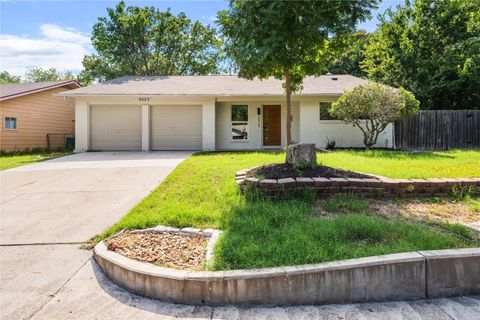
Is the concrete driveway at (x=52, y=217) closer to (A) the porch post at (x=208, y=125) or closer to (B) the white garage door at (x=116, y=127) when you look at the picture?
(A) the porch post at (x=208, y=125)

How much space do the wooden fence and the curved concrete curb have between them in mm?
11866

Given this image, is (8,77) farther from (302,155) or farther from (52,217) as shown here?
(302,155)

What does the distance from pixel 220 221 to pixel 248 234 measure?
599 mm

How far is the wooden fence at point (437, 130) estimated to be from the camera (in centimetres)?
1320

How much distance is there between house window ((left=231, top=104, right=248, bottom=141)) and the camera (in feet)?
47.5

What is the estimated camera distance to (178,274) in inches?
99.7

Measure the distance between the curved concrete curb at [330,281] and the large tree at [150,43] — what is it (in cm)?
2542

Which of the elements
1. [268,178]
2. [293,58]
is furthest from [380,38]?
[268,178]

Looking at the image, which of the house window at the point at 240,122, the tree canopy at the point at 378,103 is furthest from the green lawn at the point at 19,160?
the tree canopy at the point at 378,103

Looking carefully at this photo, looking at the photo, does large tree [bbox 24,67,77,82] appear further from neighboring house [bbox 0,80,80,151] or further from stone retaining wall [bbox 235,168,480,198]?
stone retaining wall [bbox 235,168,480,198]

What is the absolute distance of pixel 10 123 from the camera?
50.0 ft

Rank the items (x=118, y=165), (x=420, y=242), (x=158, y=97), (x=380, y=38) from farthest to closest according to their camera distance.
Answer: (x=380, y=38) < (x=158, y=97) < (x=118, y=165) < (x=420, y=242)

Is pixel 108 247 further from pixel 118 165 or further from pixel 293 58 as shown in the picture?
pixel 118 165

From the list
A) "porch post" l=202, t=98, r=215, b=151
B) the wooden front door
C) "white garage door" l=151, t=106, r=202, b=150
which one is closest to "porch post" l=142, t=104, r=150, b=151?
"white garage door" l=151, t=106, r=202, b=150
